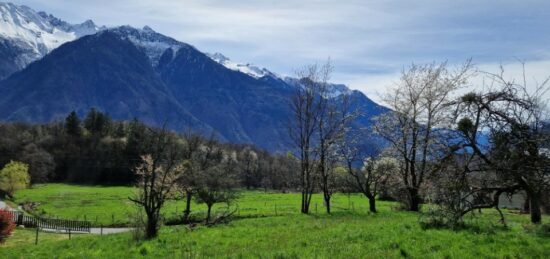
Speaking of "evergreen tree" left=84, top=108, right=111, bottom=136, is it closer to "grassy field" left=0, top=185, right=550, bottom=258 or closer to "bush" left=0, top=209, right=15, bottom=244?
"bush" left=0, top=209, right=15, bottom=244

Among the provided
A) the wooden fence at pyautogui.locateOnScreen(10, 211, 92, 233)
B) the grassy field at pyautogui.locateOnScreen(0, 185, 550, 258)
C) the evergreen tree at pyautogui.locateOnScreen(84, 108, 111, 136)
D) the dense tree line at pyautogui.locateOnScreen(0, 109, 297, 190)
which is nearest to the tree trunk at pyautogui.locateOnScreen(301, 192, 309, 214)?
the grassy field at pyautogui.locateOnScreen(0, 185, 550, 258)

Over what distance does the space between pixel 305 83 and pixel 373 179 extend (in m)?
11.6

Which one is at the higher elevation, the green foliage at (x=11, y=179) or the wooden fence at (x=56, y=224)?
the green foliage at (x=11, y=179)

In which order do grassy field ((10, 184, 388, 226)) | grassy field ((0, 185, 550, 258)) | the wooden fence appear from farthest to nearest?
grassy field ((10, 184, 388, 226)), the wooden fence, grassy field ((0, 185, 550, 258))

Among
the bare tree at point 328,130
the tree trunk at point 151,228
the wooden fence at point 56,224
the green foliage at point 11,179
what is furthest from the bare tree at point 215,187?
the green foliage at point 11,179

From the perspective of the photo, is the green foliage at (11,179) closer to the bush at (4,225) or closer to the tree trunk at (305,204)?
the bush at (4,225)

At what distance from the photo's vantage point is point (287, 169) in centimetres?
14312

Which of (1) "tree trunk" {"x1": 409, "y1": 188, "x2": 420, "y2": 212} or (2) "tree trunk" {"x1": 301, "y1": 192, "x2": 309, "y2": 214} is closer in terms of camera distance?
(1) "tree trunk" {"x1": 409, "y1": 188, "x2": 420, "y2": 212}

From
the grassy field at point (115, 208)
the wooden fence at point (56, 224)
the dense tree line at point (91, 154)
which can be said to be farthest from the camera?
the dense tree line at point (91, 154)

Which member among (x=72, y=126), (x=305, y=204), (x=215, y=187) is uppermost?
(x=72, y=126)

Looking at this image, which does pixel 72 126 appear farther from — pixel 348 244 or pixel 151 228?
pixel 348 244

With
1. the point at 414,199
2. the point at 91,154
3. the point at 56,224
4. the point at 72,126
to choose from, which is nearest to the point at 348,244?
the point at 414,199

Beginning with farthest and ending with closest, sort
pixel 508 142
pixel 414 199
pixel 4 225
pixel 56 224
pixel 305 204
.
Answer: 1. pixel 56 224
2. pixel 305 204
3. pixel 414 199
4. pixel 4 225
5. pixel 508 142

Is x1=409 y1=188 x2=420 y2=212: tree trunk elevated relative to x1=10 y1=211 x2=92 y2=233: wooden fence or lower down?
elevated
